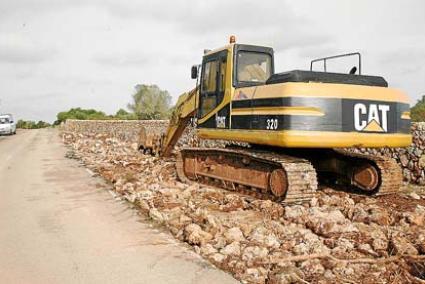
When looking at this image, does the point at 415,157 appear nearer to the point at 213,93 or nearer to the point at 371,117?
the point at 371,117

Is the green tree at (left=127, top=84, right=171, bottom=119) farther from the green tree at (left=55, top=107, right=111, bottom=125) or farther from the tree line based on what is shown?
the green tree at (left=55, top=107, right=111, bottom=125)

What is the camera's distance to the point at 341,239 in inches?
223

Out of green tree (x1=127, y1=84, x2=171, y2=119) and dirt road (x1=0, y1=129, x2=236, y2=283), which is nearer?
dirt road (x1=0, y1=129, x2=236, y2=283)

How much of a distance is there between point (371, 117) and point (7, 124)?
115 ft

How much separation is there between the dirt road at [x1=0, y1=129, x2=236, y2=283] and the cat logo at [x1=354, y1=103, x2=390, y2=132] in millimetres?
4006

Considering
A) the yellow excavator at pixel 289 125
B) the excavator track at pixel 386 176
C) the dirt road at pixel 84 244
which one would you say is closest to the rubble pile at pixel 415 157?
the yellow excavator at pixel 289 125

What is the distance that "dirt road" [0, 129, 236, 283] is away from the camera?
484 cm

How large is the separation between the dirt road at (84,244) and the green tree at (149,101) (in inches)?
1383

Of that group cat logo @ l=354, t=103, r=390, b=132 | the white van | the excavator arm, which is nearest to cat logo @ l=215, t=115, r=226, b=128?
the excavator arm

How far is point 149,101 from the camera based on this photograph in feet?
154

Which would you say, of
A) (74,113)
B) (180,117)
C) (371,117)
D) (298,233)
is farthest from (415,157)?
(74,113)

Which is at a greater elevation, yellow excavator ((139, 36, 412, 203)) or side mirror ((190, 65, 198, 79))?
side mirror ((190, 65, 198, 79))

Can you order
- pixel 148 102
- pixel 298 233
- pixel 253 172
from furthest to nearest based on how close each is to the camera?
pixel 148 102 → pixel 253 172 → pixel 298 233

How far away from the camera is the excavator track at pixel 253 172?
25.8 ft
